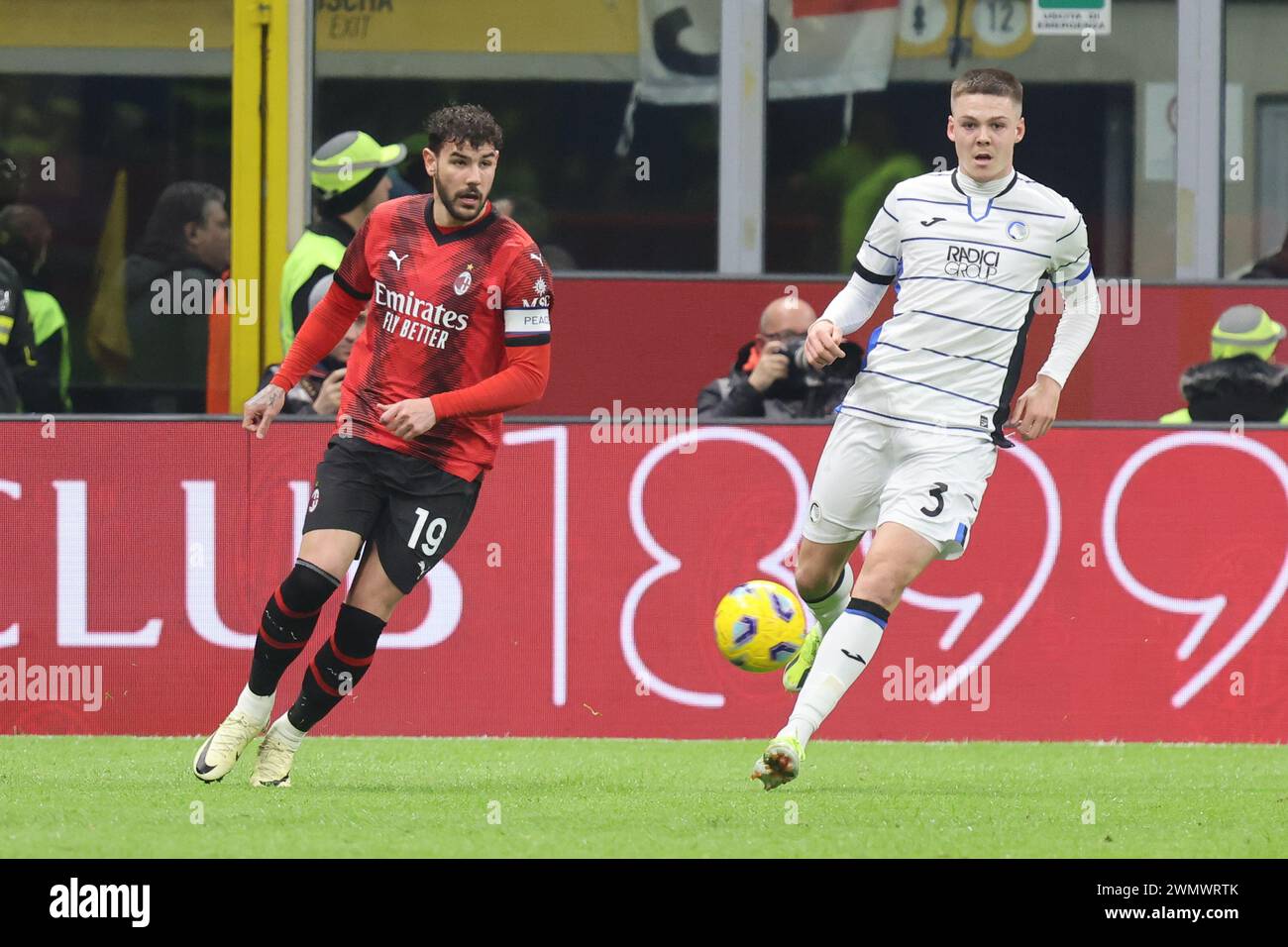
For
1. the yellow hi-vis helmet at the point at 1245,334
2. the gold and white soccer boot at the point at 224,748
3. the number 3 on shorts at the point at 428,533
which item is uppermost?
the yellow hi-vis helmet at the point at 1245,334

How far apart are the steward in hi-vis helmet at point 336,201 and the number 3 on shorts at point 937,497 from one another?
10.5 ft

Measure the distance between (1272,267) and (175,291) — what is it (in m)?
5.11

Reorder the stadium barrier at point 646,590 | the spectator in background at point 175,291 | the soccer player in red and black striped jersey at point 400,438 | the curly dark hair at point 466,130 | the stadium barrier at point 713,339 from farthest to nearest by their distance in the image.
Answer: the stadium barrier at point 713,339
the spectator in background at point 175,291
the stadium barrier at point 646,590
the soccer player in red and black striped jersey at point 400,438
the curly dark hair at point 466,130

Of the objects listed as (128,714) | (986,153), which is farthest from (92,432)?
(986,153)

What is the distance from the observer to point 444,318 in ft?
22.6

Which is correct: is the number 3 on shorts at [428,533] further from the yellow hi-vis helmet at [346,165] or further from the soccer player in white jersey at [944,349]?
the yellow hi-vis helmet at [346,165]

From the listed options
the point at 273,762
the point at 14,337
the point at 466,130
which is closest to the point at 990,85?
the point at 466,130

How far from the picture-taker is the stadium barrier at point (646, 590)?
896cm

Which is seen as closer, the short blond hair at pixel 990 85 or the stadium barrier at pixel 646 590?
the short blond hair at pixel 990 85

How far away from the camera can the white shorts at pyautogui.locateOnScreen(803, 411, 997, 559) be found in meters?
6.77

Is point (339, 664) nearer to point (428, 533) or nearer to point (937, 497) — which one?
point (428, 533)

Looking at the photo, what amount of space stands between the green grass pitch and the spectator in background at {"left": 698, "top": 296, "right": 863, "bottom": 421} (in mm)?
1438

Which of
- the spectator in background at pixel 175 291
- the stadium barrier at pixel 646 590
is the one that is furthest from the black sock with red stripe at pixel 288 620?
the spectator in background at pixel 175 291

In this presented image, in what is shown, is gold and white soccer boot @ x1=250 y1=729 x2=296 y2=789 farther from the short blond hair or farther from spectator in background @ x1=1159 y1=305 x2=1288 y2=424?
spectator in background @ x1=1159 y1=305 x2=1288 y2=424
